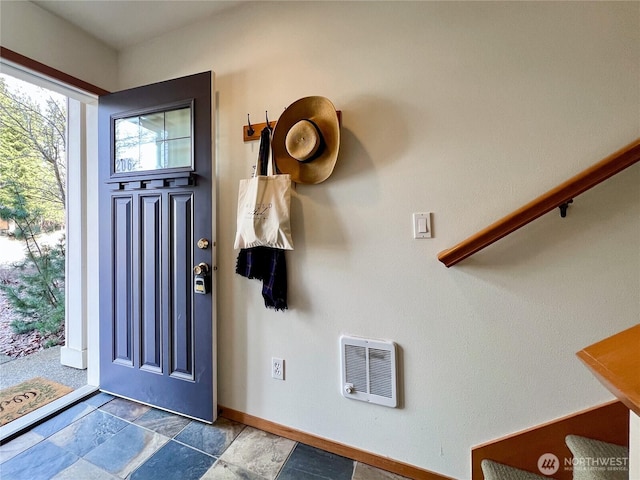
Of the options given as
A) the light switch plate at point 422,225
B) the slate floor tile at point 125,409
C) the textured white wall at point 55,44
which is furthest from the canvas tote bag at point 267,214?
the textured white wall at point 55,44

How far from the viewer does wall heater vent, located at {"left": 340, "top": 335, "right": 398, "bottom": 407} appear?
4.07 feet

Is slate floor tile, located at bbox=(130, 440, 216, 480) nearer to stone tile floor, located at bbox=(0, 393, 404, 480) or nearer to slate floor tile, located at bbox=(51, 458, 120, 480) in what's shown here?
stone tile floor, located at bbox=(0, 393, 404, 480)

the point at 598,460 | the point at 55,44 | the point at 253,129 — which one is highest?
the point at 55,44

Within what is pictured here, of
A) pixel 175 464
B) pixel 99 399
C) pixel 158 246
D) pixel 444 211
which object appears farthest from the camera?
pixel 99 399

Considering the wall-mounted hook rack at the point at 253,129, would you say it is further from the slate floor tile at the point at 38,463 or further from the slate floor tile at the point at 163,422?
the slate floor tile at the point at 38,463

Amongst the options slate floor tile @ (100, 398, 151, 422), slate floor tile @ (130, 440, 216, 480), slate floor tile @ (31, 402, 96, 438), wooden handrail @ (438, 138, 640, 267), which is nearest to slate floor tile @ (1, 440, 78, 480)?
slate floor tile @ (31, 402, 96, 438)

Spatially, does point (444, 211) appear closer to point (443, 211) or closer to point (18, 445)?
point (443, 211)

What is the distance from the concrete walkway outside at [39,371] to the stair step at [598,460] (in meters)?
2.81

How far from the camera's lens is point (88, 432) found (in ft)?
4.82

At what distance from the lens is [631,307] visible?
0.96m

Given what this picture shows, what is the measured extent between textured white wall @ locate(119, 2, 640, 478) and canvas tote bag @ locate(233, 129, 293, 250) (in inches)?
5.0

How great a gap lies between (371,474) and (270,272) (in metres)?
1.04

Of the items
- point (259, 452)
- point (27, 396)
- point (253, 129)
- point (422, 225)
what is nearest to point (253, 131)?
point (253, 129)

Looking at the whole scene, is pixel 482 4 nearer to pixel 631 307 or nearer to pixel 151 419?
pixel 631 307
